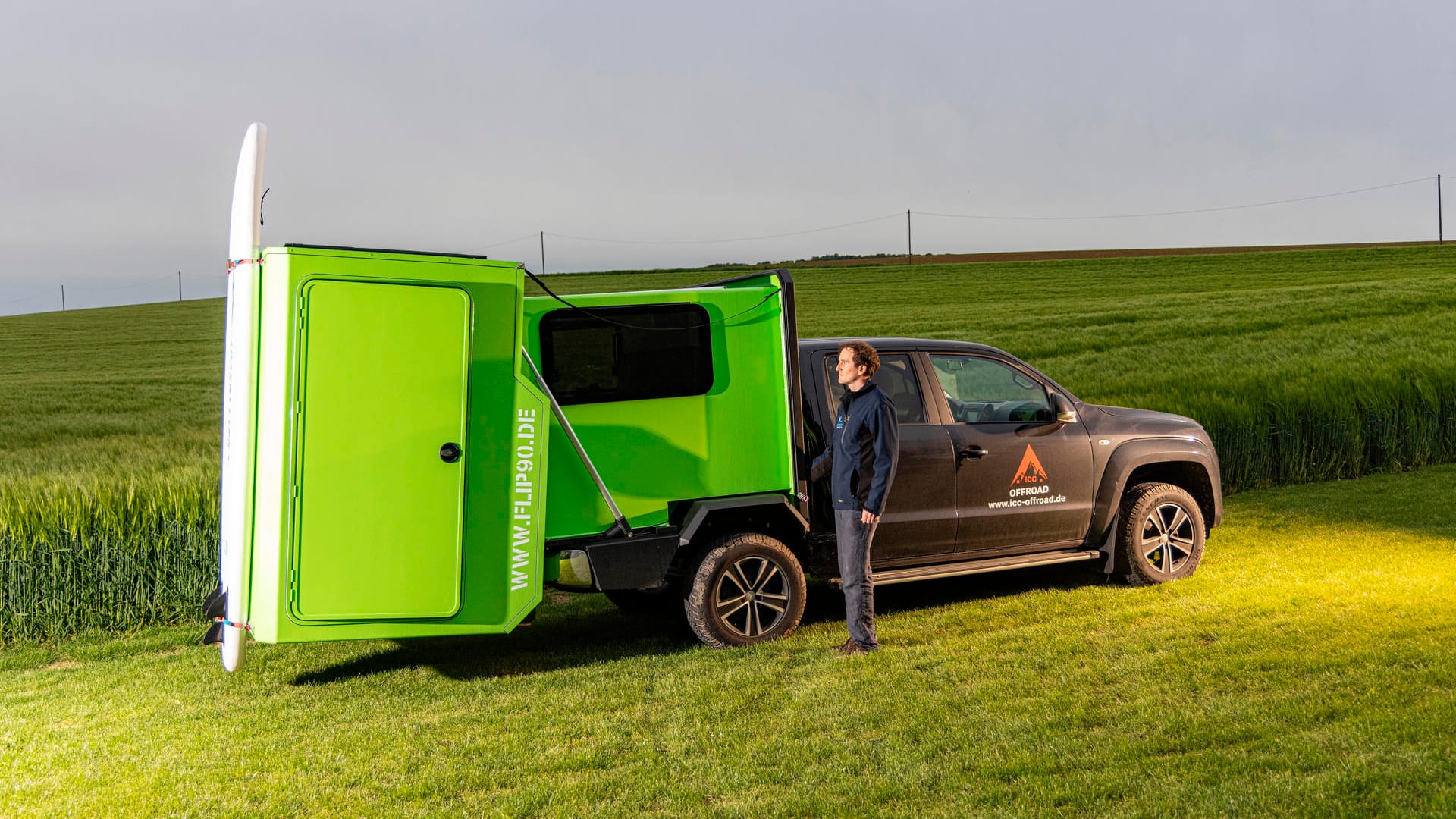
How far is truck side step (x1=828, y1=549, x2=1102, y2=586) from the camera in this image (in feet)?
23.9

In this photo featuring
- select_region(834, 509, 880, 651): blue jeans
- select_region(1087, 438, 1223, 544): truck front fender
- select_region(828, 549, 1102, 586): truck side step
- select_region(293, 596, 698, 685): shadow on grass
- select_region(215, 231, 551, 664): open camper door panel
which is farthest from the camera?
select_region(1087, 438, 1223, 544): truck front fender

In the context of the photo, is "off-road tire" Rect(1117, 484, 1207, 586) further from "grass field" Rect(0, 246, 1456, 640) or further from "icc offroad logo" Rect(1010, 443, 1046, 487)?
"grass field" Rect(0, 246, 1456, 640)

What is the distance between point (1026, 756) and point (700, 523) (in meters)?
2.52

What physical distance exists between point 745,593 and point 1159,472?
374cm

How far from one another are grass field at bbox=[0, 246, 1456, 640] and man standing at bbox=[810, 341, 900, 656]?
4870 mm

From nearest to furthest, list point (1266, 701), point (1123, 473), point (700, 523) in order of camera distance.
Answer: point (1266, 701)
point (700, 523)
point (1123, 473)

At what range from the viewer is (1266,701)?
5316mm

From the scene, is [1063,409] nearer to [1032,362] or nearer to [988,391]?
[988,391]

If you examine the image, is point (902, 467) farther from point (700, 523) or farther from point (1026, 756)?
point (1026, 756)

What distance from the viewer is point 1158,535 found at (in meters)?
8.34

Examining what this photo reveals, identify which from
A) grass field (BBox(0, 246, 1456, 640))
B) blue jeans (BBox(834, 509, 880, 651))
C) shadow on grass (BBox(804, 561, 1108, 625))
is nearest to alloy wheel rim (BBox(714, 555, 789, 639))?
blue jeans (BBox(834, 509, 880, 651))

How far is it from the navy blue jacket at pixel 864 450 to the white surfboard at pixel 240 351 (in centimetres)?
319

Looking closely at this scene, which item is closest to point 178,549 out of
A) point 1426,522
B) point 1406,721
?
point 1406,721

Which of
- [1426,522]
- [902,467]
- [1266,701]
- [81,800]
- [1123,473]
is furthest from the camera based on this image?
[1426,522]
